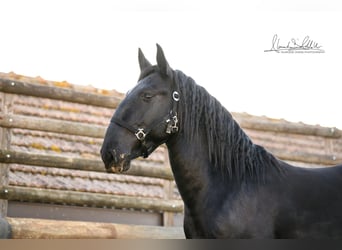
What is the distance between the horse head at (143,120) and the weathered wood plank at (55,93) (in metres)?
1.62

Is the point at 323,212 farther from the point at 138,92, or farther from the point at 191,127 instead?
the point at 138,92

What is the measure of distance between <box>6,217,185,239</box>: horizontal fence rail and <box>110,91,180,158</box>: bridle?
1369mm

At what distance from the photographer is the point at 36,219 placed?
3.97 meters

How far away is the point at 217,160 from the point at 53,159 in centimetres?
181

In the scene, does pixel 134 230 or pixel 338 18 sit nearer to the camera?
pixel 134 230

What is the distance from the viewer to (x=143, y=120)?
291 centimetres

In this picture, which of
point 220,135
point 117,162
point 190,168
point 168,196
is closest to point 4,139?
point 168,196

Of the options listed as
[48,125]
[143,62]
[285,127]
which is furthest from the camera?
[285,127]

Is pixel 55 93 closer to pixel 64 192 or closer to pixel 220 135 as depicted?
pixel 64 192

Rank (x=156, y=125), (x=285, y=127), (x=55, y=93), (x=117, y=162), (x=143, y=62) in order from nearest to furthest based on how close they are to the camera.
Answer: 1. (x=117, y=162)
2. (x=156, y=125)
3. (x=143, y=62)
4. (x=55, y=93)
5. (x=285, y=127)

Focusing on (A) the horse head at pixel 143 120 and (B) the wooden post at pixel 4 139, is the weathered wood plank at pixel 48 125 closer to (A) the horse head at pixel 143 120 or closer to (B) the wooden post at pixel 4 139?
(B) the wooden post at pixel 4 139

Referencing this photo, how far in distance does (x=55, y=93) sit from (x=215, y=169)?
2.05 m

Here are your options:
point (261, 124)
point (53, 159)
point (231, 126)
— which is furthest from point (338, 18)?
point (53, 159)

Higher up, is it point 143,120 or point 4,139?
point 143,120
